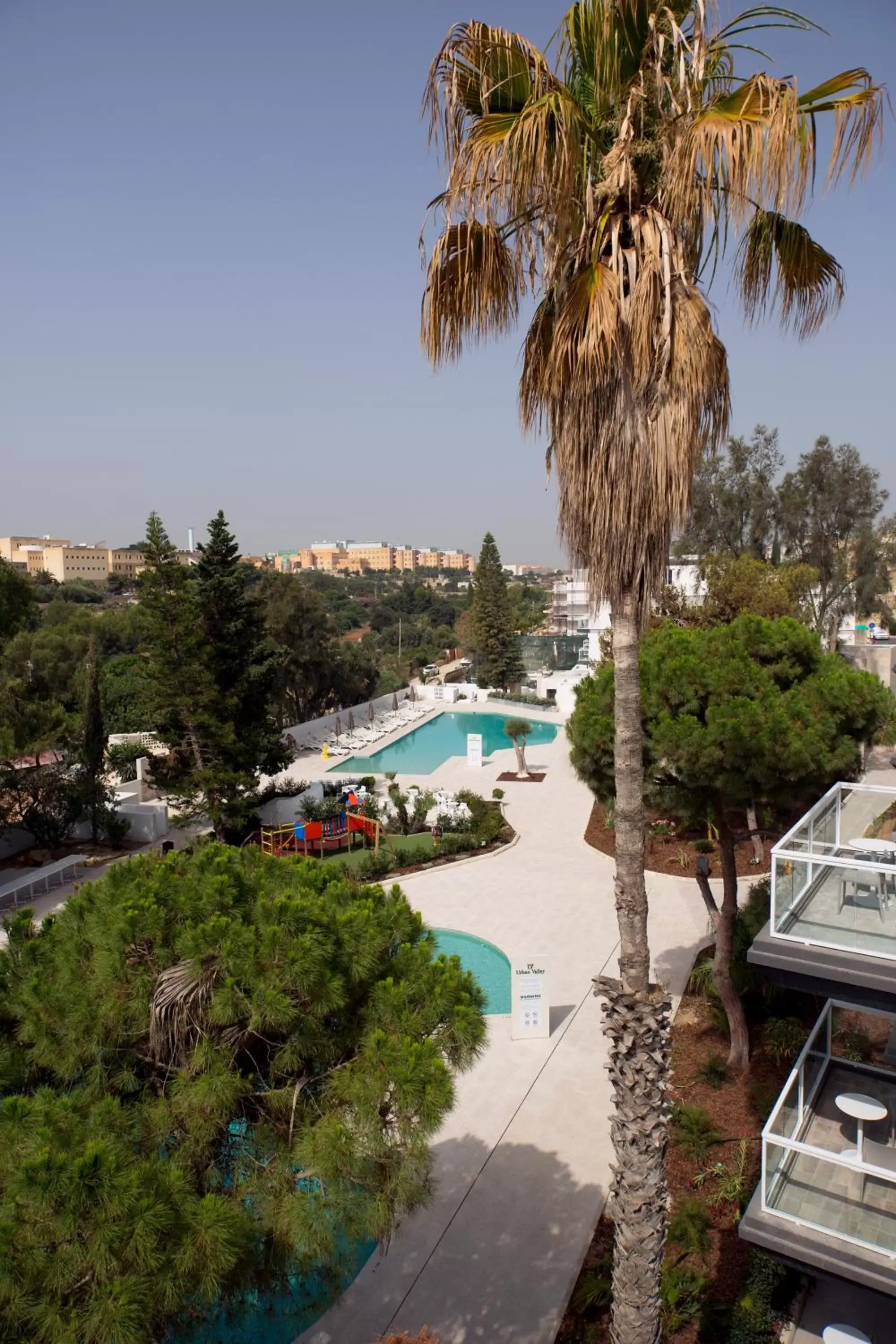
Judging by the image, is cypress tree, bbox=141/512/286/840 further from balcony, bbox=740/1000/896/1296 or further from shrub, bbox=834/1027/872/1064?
balcony, bbox=740/1000/896/1296

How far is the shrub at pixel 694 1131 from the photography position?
7277mm

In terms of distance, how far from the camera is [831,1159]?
449 centimetres

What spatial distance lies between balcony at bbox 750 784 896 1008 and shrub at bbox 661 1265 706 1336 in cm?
257

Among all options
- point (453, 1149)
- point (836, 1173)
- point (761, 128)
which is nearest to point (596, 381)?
point (761, 128)

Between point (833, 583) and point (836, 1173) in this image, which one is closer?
point (836, 1173)

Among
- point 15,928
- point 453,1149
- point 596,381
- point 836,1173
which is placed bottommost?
point 453,1149

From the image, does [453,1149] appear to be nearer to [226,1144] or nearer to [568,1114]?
[568,1114]

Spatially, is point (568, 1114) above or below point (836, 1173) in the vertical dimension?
below

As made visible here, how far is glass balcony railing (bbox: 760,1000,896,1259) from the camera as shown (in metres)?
4.57

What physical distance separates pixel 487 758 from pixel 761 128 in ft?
75.4

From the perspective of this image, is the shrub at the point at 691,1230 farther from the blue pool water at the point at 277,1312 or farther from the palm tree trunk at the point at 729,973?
the blue pool water at the point at 277,1312

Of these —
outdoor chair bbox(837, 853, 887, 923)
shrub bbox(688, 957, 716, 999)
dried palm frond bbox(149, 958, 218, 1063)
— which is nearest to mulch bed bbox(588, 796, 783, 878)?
shrub bbox(688, 957, 716, 999)

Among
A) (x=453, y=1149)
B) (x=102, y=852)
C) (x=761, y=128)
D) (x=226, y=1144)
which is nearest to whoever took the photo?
(x=761, y=128)

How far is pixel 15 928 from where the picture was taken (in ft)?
15.1
